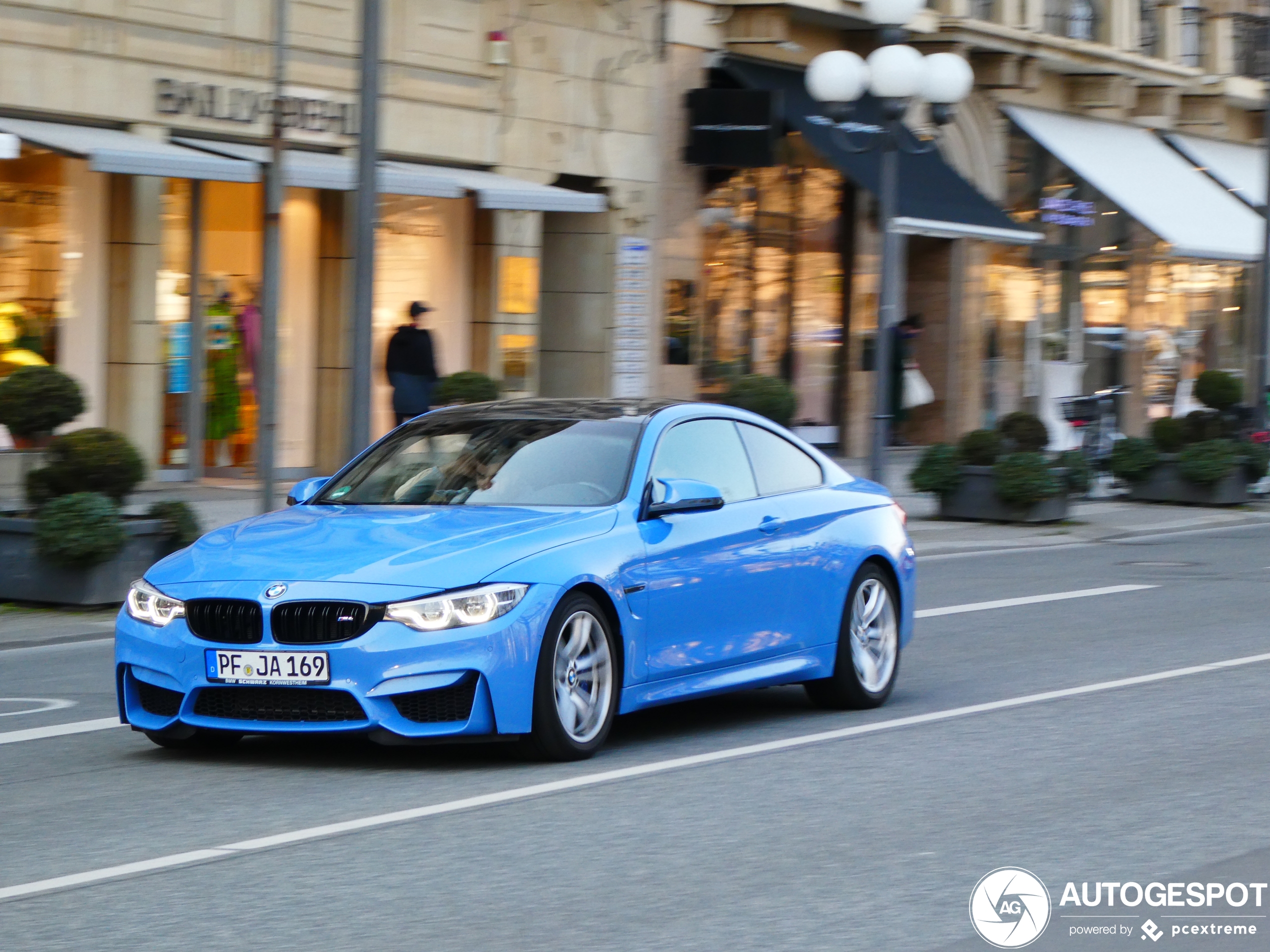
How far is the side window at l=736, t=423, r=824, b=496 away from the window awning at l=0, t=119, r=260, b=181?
9.74m

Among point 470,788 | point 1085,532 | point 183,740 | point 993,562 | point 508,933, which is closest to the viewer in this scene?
point 508,933

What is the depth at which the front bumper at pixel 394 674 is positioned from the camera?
7305 mm

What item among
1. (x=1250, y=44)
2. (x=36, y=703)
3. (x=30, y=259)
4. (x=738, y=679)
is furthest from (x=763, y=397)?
(x=1250, y=44)

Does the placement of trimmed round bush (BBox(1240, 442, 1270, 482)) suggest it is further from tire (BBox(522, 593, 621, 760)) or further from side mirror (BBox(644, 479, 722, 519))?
tire (BBox(522, 593, 621, 760))

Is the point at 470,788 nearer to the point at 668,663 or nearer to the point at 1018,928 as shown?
the point at 668,663

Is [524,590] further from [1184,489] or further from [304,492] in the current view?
[1184,489]

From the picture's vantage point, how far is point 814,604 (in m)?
9.16

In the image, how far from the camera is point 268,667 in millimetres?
7383

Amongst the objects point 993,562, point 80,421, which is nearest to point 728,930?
point 993,562

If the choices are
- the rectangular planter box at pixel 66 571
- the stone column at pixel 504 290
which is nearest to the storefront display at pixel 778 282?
the stone column at pixel 504 290

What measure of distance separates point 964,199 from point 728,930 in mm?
23900

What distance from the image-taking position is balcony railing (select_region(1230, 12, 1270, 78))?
3816cm

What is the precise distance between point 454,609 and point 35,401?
25.0 ft

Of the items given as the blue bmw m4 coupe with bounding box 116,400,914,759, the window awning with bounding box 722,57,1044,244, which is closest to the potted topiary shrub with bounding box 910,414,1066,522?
the window awning with bounding box 722,57,1044,244
